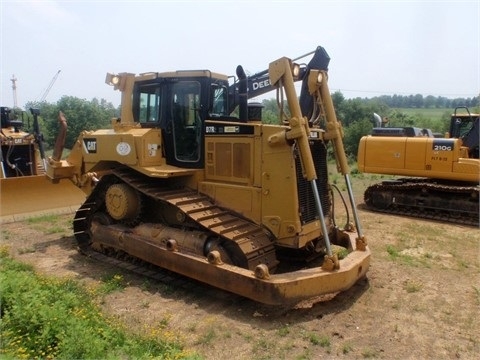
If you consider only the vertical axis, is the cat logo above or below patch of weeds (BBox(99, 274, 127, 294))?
above

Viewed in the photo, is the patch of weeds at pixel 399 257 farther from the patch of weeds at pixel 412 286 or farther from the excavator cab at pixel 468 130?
the excavator cab at pixel 468 130

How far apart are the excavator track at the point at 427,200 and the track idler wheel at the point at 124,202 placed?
7.23 meters

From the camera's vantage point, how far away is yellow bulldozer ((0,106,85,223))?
31.2 feet

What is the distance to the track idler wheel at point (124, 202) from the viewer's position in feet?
21.7

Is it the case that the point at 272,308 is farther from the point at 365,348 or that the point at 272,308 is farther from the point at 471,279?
the point at 471,279

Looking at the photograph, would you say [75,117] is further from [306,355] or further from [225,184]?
[306,355]

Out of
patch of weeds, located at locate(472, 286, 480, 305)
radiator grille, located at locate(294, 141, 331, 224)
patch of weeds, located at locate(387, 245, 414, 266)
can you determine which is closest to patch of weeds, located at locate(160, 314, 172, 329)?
radiator grille, located at locate(294, 141, 331, 224)

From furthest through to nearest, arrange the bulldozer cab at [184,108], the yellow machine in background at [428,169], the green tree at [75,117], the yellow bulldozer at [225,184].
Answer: the green tree at [75,117]
the yellow machine in background at [428,169]
the bulldozer cab at [184,108]
the yellow bulldozer at [225,184]

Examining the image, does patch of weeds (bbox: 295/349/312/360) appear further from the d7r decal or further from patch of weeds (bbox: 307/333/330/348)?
the d7r decal

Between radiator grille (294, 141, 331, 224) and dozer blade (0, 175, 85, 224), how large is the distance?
6.48 metres

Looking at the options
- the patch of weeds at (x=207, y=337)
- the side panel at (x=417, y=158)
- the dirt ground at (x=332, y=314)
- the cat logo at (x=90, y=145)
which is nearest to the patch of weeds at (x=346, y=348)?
the dirt ground at (x=332, y=314)

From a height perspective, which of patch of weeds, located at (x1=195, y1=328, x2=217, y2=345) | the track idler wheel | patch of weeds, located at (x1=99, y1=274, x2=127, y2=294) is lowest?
patch of weeds, located at (x1=195, y1=328, x2=217, y2=345)

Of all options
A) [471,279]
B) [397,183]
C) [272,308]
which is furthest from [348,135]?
[272,308]

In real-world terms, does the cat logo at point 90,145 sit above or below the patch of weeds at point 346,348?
above
